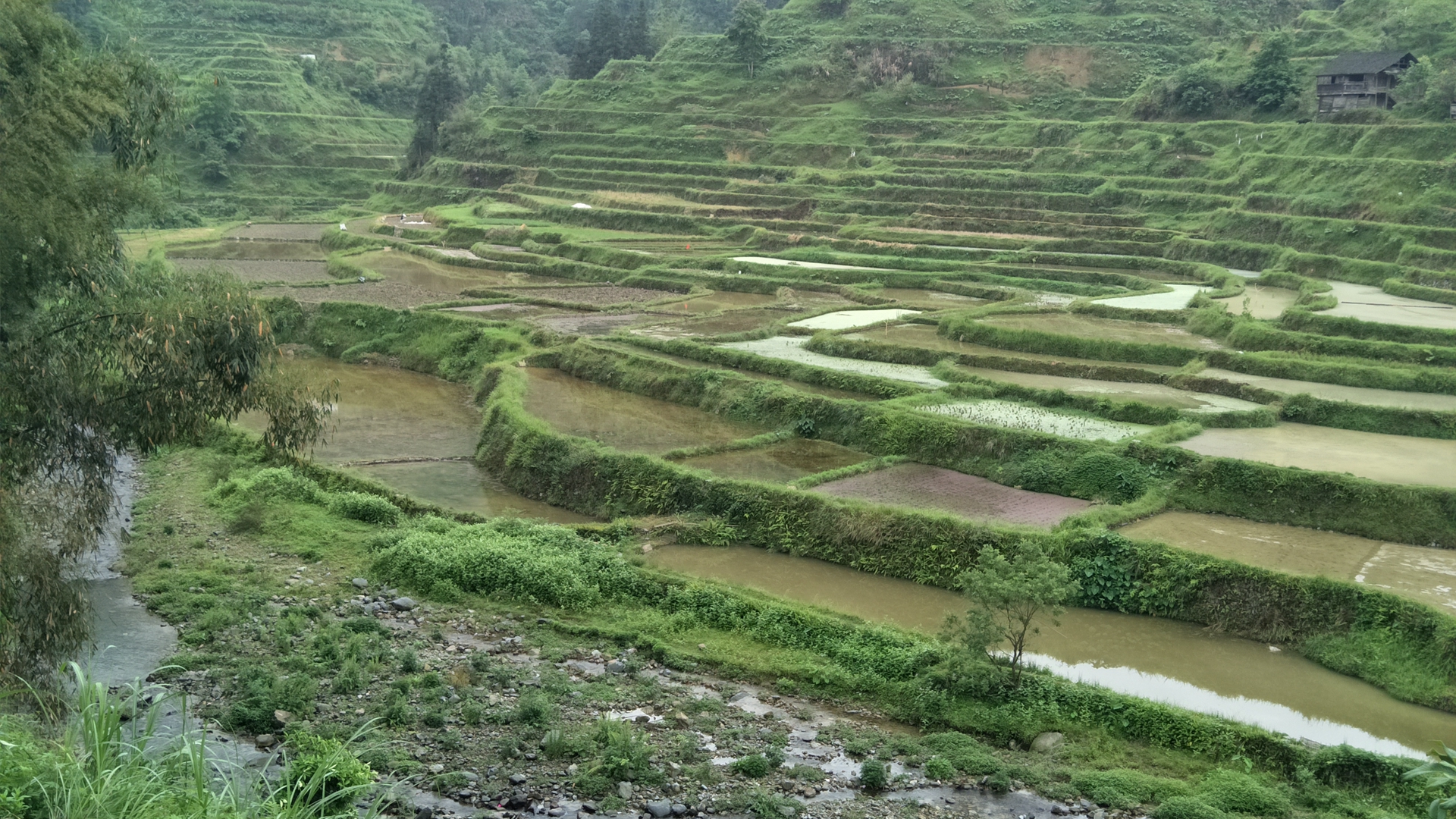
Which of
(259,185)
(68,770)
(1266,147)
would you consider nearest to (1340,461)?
(68,770)

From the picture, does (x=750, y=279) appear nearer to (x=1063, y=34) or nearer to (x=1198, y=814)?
(x=1198, y=814)

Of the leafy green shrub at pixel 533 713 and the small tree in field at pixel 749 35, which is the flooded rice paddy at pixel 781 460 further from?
the small tree in field at pixel 749 35

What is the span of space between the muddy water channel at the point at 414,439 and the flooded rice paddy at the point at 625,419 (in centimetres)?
144

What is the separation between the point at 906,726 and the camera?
11.5 m

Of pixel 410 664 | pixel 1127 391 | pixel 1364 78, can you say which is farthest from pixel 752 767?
pixel 1364 78

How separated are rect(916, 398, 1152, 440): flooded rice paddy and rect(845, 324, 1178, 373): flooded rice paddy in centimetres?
335

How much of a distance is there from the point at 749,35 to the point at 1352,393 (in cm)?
4132

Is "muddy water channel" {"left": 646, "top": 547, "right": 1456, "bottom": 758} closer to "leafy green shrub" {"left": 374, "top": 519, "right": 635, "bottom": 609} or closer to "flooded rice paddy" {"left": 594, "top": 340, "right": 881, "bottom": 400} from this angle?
"leafy green shrub" {"left": 374, "top": 519, "right": 635, "bottom": 609}

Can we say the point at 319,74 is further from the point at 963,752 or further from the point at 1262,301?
the point at 963,752

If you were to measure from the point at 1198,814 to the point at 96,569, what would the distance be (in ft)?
41.2

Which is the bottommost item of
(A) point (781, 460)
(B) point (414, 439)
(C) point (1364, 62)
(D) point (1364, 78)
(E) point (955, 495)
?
(B) point (414, 439)

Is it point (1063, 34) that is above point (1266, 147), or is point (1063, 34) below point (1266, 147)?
above

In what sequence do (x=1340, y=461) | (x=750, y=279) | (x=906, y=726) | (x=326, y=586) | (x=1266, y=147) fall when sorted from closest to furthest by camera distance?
(x=906, y=726) → (x=326, y=586) → (x=1340, y=461) → (x=750, y=279) → (x=1266, y=147)

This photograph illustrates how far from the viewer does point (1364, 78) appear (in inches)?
1569
